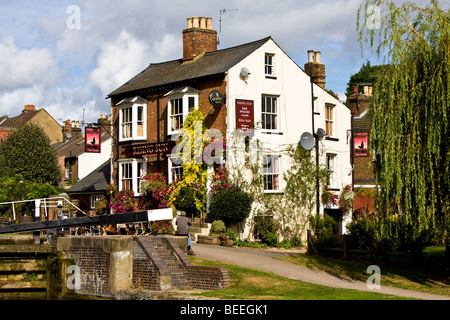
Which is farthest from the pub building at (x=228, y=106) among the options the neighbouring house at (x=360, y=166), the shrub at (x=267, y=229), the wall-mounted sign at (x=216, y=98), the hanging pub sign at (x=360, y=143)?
the shrub at (x=267, y=229)

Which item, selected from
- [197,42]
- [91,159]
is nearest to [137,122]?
[197,42]

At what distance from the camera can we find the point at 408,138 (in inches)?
730

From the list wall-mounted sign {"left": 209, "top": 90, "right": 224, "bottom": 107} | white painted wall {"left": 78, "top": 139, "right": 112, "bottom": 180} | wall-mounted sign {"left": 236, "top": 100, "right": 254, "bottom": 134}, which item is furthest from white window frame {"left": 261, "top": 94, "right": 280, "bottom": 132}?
white painted wall {"left": 78, "top": 139, "right": 112, "bottom": 180}

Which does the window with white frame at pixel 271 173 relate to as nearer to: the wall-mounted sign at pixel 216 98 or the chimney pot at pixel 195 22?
the wall-mounted sign at pixel 216 98

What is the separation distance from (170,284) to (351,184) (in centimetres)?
1765

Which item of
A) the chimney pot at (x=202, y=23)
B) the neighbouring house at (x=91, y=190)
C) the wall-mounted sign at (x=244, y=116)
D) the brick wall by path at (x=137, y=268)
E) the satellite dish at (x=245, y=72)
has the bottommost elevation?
the brick wall by path at (x=137, y=268)

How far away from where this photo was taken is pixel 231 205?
27.3 metres

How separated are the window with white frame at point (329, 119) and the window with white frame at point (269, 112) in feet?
12.4

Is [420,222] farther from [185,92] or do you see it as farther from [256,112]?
[185,92]

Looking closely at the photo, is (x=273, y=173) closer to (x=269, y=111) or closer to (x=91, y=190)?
(x=269, y=111)

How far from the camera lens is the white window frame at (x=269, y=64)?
98.3 feet

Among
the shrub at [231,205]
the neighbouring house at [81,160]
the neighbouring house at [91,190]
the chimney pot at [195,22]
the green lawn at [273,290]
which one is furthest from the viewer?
the neighbouring house at [81,160]

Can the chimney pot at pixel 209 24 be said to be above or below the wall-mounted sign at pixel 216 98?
above
